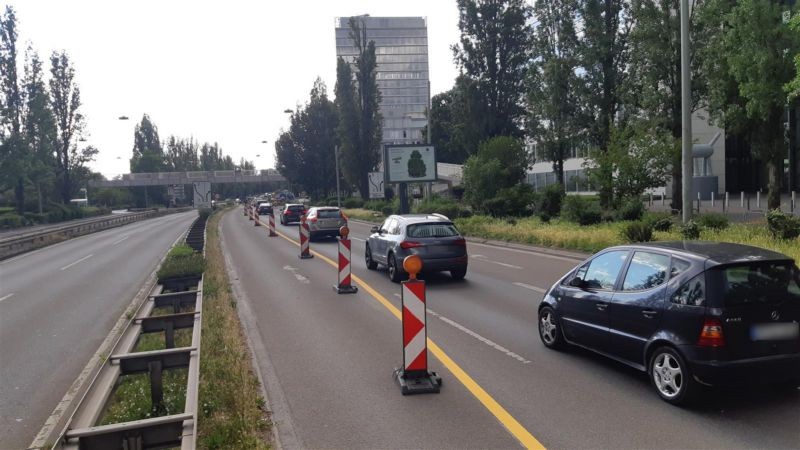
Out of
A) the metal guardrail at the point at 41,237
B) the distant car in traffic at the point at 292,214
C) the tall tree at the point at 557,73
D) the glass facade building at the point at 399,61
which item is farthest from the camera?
the glass facade building at the point at 399,61

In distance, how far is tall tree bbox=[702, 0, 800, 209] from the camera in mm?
21484

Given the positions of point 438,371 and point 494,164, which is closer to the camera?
point 438,371

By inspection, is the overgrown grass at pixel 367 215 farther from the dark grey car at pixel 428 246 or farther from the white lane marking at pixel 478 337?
the white lane marking at pixel 478 337

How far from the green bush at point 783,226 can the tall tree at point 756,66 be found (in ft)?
20.8

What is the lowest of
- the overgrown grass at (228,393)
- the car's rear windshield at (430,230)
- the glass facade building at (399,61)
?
the overgrown grass at (228,393)

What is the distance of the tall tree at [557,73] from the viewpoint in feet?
115

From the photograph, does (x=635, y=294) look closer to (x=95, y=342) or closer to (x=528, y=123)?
(x=95, y=342)

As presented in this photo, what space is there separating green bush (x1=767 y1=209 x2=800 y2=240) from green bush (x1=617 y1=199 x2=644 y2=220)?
8.93 meters

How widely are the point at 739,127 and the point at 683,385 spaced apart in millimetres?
23208

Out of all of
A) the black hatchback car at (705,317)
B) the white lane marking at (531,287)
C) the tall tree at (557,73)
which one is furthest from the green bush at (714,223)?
the tall tree at (557,73)

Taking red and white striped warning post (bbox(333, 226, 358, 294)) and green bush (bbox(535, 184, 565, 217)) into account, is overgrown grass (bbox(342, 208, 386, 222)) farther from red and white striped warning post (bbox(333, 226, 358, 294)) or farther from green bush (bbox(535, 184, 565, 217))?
red and white striped warning post (bbox(333, 226, 358, 294))

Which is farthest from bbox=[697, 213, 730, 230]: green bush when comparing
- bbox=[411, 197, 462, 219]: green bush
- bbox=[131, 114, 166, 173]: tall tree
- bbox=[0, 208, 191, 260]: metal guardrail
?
bbox=[131, 114, 166, 173]: tall tree

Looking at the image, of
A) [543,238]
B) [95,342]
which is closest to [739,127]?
[543,238]

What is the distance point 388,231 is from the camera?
1650 centimetres
